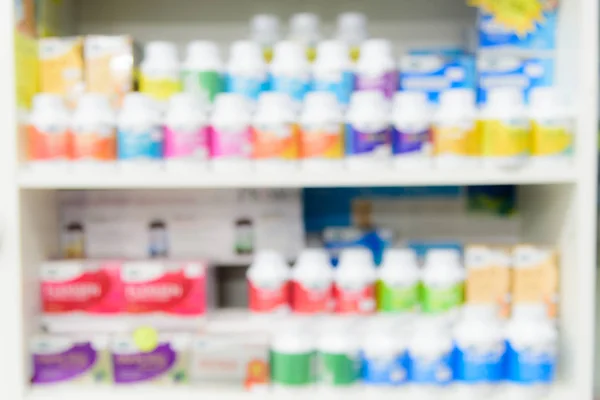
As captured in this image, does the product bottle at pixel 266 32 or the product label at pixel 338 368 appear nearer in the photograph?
the product label at pixel 338 368

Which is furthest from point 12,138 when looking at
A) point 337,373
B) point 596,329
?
point 596,329

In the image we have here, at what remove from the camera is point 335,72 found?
1.27 metres

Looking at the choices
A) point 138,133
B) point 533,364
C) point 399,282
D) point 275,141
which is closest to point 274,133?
point 275,141

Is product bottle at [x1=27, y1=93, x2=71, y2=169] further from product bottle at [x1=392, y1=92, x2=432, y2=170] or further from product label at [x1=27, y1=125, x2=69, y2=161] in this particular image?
product bottle at [x1=392, y1=92, x2=432, y2=170]

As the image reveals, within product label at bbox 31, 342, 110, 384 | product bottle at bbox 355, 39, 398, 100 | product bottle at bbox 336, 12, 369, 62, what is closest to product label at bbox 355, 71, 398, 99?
product bottle at bbox 355, 39, 398, 100

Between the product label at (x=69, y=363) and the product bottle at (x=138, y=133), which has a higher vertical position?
the product bottle at (x=138, y=133)

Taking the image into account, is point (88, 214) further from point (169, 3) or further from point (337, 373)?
point (337, 373)

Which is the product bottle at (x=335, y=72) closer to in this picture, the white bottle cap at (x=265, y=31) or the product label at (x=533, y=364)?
the white bottle cap at (x=265, y=31)

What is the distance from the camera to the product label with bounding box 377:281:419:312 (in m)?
1.27

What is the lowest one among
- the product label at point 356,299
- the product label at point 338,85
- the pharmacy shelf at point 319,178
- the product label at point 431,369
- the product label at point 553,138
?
the product label at point 431,369

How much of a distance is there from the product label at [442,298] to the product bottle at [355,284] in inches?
3.9

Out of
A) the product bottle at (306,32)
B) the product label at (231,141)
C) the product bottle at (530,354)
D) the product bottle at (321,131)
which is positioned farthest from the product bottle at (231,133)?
the product bottle at (530,354)

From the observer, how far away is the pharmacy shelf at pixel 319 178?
1212 millimetres

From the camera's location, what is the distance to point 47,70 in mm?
1326
